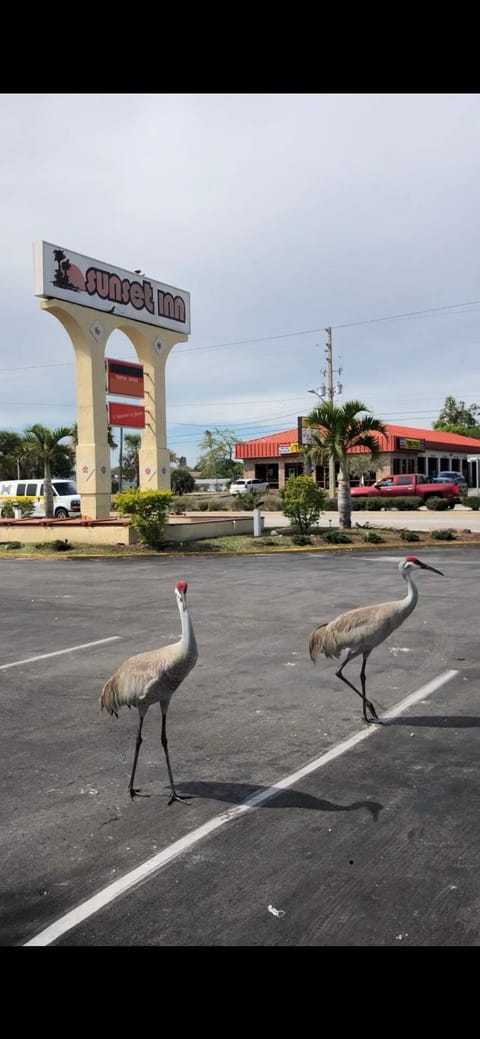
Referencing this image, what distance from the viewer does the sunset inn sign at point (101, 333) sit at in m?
24.8

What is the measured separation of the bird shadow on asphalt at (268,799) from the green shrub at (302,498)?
19.8 metres

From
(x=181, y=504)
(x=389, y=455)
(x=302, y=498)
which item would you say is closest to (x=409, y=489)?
(x=389, y=455)

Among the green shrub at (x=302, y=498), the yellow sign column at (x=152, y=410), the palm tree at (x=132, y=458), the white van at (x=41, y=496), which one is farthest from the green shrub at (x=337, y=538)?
the palm tree at (x=132, y=458)

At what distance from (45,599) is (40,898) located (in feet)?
35.7

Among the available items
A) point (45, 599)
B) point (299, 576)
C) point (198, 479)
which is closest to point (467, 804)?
point (45, 599)

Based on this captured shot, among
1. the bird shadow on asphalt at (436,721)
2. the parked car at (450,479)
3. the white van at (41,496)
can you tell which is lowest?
the bird shadow on asphalt at (436,721)

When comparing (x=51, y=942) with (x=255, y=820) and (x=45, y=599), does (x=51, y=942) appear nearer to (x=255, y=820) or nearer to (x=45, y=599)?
(x=255, y=820)

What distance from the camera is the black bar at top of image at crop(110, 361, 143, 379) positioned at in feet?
90.1

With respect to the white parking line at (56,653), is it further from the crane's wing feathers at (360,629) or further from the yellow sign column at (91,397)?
the yellow sign column at (91,397)

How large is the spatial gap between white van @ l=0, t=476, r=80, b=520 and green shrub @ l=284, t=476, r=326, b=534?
15753 mm

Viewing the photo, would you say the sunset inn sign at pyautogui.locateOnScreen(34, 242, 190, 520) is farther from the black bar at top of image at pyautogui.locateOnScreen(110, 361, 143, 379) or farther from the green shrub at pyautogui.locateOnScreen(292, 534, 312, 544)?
the green shrub at pyautogui.locateOnScreen(292, 534, 312, 544)

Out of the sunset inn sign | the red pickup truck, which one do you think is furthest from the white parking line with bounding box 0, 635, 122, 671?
the red pickup truck

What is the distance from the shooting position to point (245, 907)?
372 cm
